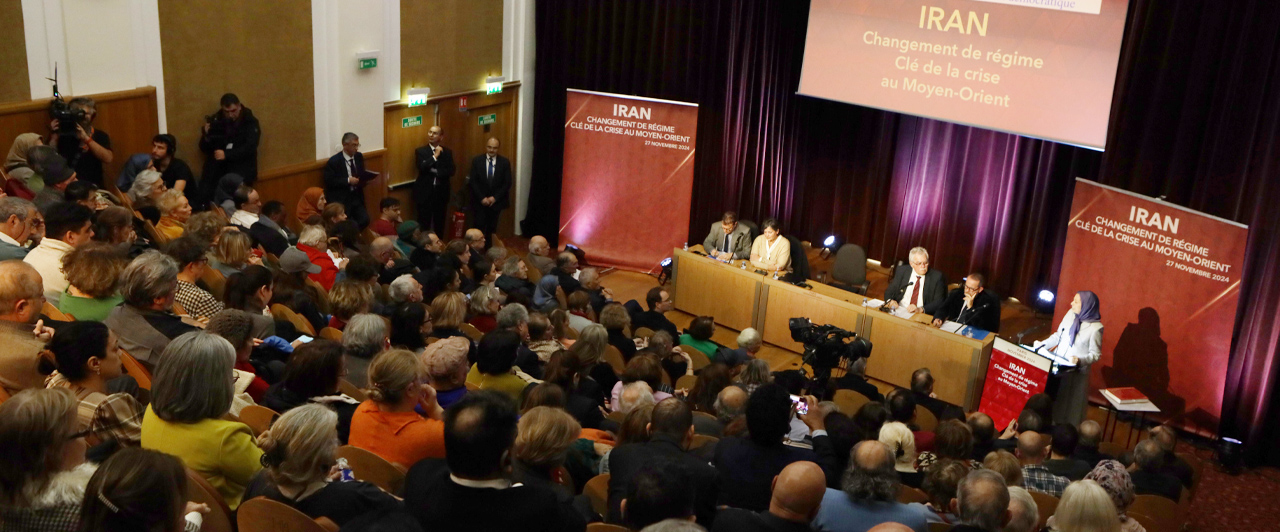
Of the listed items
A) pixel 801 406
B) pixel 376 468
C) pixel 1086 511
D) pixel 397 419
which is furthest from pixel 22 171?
pixel 1086 511

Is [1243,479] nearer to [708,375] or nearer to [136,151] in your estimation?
[708,375]

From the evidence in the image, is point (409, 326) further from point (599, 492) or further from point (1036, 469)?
point (1036, 469)

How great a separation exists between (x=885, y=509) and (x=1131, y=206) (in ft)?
17.1

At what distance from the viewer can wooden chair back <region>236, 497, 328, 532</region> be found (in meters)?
2.52

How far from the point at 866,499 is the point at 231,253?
13.0 feet

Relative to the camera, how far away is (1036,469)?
194 inches

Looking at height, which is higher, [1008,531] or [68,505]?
[68,505]

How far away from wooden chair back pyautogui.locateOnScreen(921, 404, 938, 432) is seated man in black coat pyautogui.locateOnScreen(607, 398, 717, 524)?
266 centimetres

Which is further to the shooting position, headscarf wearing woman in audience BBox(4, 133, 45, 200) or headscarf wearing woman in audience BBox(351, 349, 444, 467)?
headscarf wearing woman in audience BBox(4, 133, 45, 200)

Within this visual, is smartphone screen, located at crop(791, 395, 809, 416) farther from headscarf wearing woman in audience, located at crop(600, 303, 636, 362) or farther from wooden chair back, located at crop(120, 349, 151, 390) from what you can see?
wooden chair back, located at crop(120, 349, 151, 390)

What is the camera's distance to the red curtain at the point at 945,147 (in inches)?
285

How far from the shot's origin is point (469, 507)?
240 centimetres

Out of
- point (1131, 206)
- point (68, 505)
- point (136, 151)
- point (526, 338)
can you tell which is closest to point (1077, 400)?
point (1131, 206)

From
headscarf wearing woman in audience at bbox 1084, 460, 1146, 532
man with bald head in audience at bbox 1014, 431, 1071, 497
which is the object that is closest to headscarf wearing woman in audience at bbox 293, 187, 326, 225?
man with bald head in audience at bbox 1014, 431, 1071, 497
